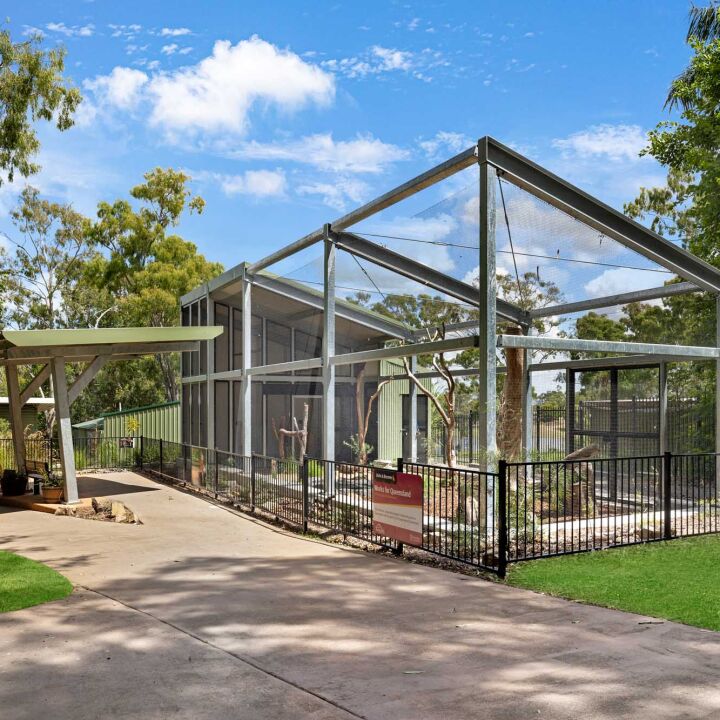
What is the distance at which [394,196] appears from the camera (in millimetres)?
12000

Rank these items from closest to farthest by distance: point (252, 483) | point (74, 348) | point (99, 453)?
point (252, 483), point (74, 348), point (99, 453)

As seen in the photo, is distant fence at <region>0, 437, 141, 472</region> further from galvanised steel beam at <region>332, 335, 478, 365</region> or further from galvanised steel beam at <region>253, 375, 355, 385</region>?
galvanised steel beam at <region>332, 335, 478, 365</region>

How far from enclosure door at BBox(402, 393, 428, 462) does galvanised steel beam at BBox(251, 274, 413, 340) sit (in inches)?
123

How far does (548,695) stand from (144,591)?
180 inches

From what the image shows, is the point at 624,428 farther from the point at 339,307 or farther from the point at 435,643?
the point at 435,643

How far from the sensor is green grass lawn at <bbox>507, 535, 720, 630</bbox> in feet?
22.1

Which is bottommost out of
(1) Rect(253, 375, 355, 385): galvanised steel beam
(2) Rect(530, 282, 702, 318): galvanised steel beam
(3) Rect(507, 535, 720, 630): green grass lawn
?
(3) Rect(507, 535, 720, 630): green grass lawn

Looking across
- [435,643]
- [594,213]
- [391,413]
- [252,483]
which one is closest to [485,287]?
[594,213]

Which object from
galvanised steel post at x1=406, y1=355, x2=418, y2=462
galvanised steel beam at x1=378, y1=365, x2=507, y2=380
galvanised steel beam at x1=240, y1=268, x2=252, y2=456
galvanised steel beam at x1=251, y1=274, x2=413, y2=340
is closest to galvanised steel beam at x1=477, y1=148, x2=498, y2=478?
galvanised steel beam at x1=251, y1=274, x2=413, y2=340

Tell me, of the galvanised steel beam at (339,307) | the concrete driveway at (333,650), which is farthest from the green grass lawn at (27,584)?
the galvanised steel beam at (339,307)

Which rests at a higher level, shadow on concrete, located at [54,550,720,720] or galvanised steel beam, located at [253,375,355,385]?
galvanised steel beam, located at [253,375,355,385]

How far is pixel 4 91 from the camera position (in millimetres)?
21359

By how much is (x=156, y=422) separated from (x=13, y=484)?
31.2ft

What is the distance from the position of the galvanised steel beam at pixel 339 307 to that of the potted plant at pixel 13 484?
664cm
